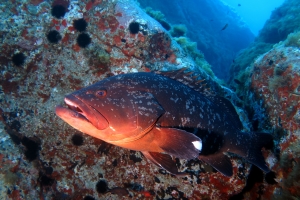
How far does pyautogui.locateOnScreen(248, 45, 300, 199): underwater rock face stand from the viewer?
295 centimetres

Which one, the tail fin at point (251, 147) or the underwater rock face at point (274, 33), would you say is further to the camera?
the underwater rock face at point (274, 33)

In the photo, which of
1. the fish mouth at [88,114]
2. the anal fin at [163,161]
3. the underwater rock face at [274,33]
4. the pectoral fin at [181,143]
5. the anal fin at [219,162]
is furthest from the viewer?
the underwater rock face at [274,33]

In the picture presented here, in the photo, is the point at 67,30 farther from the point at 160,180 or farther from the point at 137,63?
the point at 160,180

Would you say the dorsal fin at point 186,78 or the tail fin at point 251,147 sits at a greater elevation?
the dorsal fin at point 186,78

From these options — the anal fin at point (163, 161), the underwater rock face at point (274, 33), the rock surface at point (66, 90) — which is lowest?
the rock surface at point (66, 90)

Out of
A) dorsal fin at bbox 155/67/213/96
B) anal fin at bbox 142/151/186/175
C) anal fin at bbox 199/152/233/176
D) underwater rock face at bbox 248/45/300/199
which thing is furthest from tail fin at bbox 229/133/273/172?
anal fin at bbox 142/151/186/175

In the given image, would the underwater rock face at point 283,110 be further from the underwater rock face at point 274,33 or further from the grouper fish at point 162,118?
the underwater rock face at point 274,33

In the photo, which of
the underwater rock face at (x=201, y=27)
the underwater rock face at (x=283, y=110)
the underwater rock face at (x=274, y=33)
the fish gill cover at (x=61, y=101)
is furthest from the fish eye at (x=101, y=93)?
the underwater rock face at (x=201, y=27)

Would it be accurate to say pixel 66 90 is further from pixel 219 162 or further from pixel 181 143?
pixel 219 162

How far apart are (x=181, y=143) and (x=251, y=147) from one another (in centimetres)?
164

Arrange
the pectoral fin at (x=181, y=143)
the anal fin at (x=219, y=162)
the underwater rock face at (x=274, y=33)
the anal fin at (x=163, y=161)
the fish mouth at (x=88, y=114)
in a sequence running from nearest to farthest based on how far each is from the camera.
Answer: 1. the fish mouth at (x=88, y=114)
2. the pectoral fin at (x=181, y=143)
3. the anal fin at (x=163, y=161)
4. the anal fin at (x=219, y=162)
5. the underwater rock face at (x=274, y=33)

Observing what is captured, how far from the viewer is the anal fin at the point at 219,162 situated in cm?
271

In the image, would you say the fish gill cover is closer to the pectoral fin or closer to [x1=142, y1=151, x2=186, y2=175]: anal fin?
[x1=142, y1=151, x2=186, y2=175]: anal fin

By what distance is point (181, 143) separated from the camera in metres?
1.98
